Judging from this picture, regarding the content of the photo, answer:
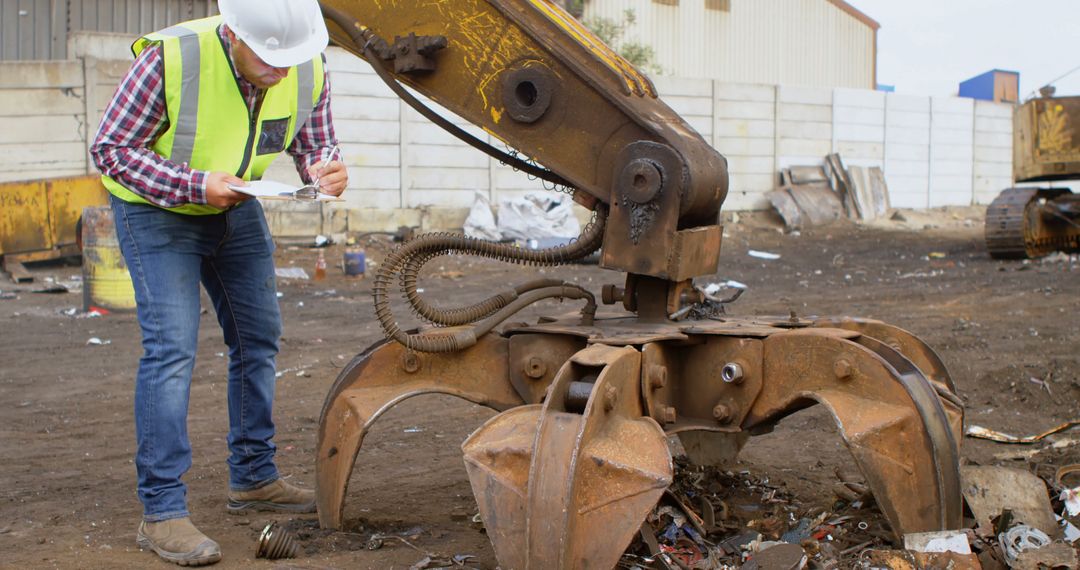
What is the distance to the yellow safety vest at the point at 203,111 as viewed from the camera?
3.62m

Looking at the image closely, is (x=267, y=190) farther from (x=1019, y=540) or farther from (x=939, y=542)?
(x=1019, y=540)

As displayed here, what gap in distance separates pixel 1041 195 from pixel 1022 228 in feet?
3.68

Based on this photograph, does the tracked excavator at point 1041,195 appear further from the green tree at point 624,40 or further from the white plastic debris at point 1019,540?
the white plastic debris at point 1019,540

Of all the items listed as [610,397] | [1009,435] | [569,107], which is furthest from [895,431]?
[1009,435]

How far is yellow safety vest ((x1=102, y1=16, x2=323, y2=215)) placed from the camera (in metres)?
3.62

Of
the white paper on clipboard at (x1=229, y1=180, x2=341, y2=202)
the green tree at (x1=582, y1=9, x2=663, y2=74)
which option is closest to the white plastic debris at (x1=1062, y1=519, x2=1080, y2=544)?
the white paper on clipboard at (x1=229, y1=180, x2=341, y2=202)

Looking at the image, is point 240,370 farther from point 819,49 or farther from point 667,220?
point 819,49

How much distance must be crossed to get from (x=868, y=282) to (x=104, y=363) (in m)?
8.12

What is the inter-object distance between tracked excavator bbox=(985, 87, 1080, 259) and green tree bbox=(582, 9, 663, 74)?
10.5 metres

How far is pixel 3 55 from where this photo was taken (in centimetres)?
1773

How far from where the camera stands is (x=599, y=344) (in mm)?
3299

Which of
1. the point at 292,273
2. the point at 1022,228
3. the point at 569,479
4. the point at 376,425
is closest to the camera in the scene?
the point at 569,479

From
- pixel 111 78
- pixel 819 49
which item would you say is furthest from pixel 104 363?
pixel 819 49

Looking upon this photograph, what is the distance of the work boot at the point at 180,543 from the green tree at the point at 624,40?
20.8 m
